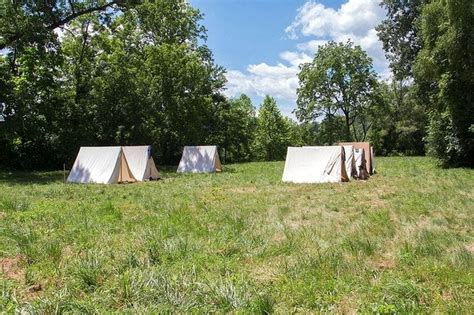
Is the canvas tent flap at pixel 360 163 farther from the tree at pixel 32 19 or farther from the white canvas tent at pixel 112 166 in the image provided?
the tree at pixel 32 19

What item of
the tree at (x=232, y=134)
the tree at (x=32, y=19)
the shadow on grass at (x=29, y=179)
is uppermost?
the tree at (x=32, y=19)

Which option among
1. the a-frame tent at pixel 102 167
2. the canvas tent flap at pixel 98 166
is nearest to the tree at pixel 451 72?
the a-frame tent at pixel 102 167

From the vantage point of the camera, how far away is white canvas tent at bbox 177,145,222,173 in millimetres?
21109

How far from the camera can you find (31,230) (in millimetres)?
→ 6242

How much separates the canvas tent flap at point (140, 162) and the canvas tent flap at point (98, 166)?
861 mm

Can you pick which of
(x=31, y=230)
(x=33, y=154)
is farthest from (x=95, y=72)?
(x=31, y=230)

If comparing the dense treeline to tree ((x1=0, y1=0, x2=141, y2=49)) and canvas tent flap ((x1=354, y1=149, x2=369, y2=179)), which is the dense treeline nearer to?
tree ((x1=0, y1=0, x2=141, y2=49))

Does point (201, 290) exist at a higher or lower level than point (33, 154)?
lower

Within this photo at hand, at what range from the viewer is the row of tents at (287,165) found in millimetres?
15258

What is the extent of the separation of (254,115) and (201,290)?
5273cm

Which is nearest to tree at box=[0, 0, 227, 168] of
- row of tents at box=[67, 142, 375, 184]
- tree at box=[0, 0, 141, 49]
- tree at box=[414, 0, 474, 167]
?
tree at box=[0, 0, 141, 49]

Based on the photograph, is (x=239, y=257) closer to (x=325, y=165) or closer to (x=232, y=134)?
(x=325, y=165)

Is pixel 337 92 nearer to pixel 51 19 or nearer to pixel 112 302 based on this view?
pixel 51 19

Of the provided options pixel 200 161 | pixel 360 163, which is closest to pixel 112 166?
pixel 200 161
